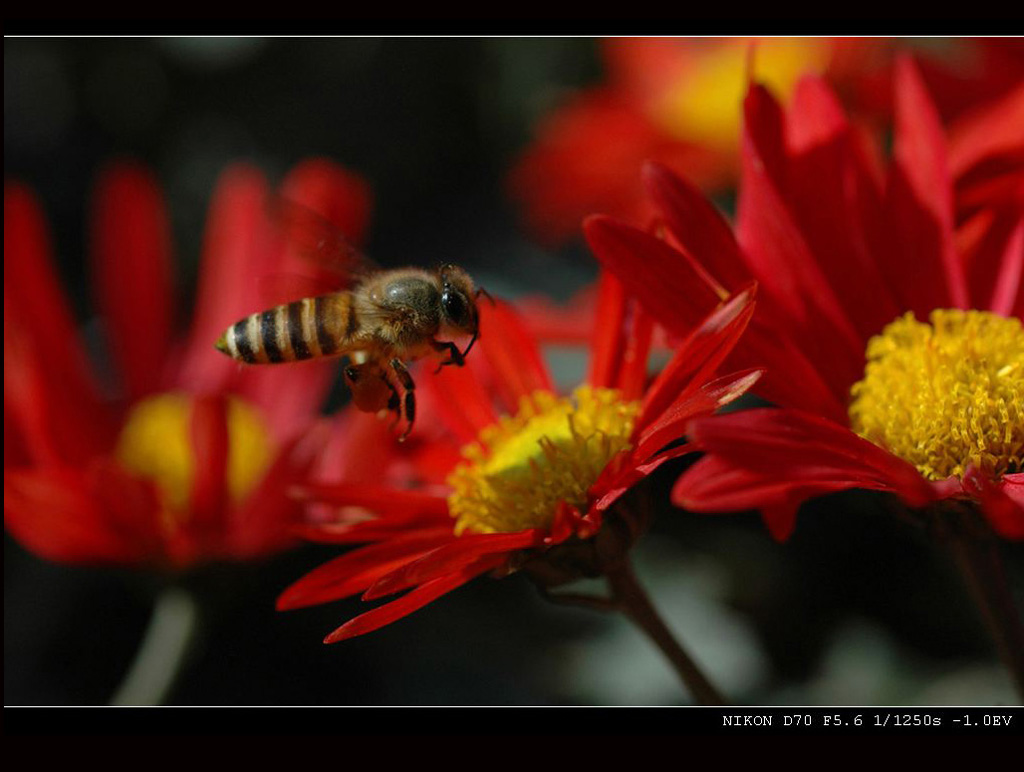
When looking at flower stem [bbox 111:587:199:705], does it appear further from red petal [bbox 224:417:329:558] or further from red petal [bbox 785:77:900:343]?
red petal [bbox 785:77:900:343]

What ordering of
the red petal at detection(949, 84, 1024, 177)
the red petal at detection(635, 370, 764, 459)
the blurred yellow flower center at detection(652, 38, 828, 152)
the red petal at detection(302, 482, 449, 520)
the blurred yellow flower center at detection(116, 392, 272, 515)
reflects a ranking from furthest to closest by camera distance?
the blurred yellow flower center at detection(652, 38, 828, 152)
the blurred yellow flower center at detection(116, 392, 272, 515)
the red petal at detection(949, 84, 1024, 177)
the red petal at detection(302, 482, 449, 520)
the red petal at detection(635, 370, 764, 459)

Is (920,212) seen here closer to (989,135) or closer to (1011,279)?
(1011,279)

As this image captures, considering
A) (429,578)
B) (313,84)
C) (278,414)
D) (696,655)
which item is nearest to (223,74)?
(313,84)

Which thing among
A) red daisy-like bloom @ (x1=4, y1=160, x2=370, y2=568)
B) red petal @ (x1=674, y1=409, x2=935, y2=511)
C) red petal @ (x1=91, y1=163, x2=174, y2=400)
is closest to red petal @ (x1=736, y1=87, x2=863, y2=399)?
red petal @ (x1=674, y1=409, x2=935, y2=511)

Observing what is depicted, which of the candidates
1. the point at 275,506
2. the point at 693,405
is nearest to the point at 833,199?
the point at 693,405

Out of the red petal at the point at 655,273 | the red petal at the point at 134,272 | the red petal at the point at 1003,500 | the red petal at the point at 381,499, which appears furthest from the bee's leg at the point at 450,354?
the red petal at the point at 134,272

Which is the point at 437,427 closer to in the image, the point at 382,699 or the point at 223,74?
the point at 382,699
